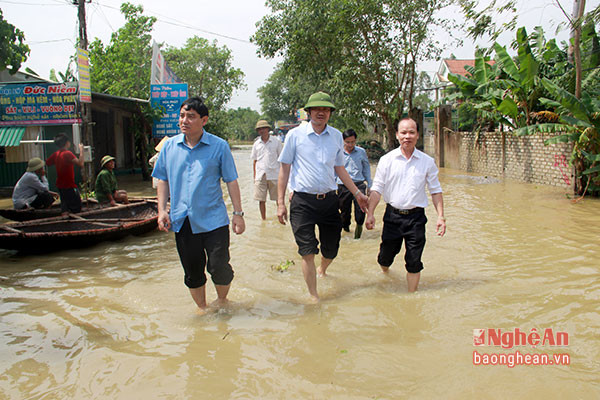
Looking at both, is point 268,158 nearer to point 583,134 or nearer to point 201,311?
point 201,311

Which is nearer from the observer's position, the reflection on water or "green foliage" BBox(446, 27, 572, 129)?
the reflection on water

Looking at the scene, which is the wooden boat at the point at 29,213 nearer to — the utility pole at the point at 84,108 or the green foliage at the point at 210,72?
the utility pole at the point at 84,108

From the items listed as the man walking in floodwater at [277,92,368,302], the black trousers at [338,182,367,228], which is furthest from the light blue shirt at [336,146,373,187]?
the man walking in floodwater at [277,92,368,302]

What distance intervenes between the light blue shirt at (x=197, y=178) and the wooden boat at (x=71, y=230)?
3.53m

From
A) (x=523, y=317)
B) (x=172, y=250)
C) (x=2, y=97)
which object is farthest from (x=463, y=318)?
(x=2, y=97)

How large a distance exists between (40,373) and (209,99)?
36.1 meters

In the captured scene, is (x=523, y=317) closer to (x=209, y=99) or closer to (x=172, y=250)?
(x=172, y=250)

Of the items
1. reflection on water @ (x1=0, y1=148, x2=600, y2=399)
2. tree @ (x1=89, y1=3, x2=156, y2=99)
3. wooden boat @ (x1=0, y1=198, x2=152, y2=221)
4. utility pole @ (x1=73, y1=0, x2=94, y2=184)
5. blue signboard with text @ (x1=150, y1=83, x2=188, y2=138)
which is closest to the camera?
reflection on water @ (x1=0, y1=148, x2=600, y2=399)

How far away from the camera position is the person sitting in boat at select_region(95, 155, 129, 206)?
27.7 ft

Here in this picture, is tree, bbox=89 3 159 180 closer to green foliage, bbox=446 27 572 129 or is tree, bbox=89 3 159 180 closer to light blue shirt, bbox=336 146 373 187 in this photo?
green foliage, bbox=446 27 572 129

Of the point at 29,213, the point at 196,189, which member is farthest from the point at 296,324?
the point at 29,213

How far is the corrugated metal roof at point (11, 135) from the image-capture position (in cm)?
1256

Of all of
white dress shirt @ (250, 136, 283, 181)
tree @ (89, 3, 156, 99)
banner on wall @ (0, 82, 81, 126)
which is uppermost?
tree @ (89, 3, 156, 99)

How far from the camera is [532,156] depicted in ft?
45.7
